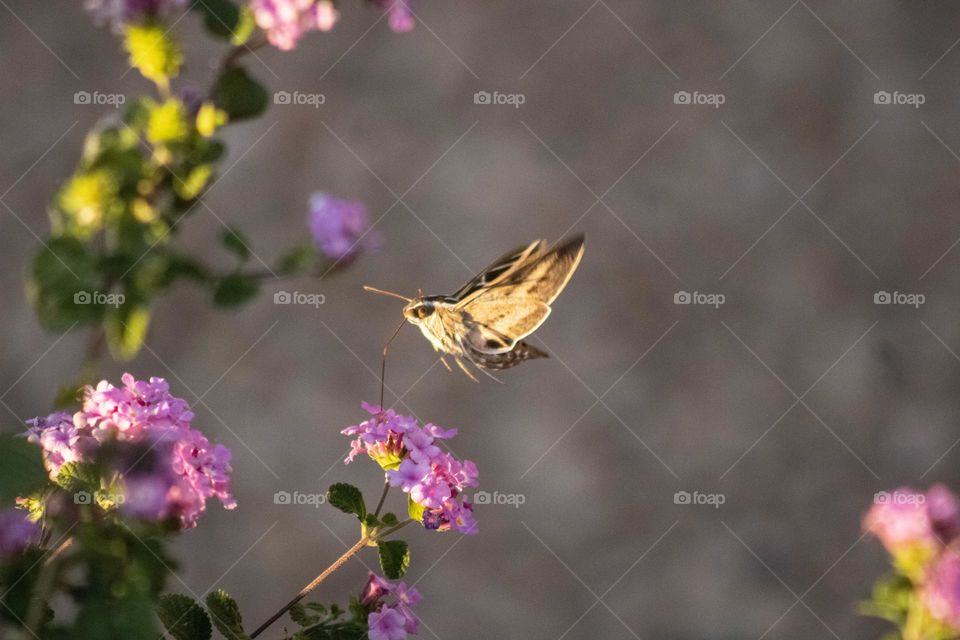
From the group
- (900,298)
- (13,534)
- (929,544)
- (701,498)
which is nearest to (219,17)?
(13,534)

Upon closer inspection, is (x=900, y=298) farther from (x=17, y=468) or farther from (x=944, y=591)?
(x=17, y=468)

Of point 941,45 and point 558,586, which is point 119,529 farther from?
point 941,45

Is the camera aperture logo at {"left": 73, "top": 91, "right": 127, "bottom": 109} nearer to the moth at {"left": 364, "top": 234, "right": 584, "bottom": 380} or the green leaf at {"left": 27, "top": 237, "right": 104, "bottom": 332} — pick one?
the moth at {"left": 364, "top": 234, "right": 584, "bottom": 380}

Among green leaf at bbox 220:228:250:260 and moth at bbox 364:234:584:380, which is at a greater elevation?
moth at bbox 364:234:584:380

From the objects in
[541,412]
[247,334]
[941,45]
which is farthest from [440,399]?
[941,45]

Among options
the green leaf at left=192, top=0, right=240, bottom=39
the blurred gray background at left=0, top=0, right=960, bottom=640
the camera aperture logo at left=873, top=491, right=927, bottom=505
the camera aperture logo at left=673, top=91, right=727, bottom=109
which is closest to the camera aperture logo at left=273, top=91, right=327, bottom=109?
the blurred gray background at left=0, top=0, right=960, bottom=640
